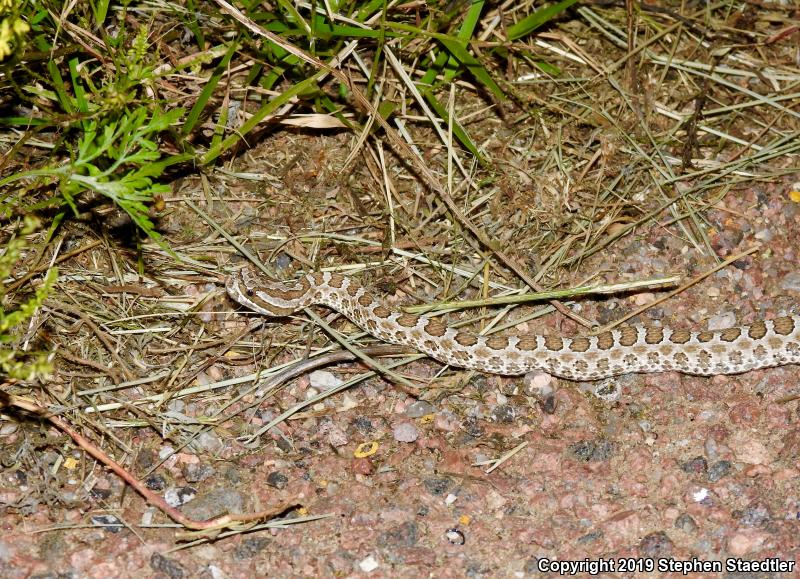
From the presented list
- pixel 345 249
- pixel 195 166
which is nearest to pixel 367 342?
pixel 345 249

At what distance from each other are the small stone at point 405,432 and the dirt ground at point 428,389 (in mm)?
25

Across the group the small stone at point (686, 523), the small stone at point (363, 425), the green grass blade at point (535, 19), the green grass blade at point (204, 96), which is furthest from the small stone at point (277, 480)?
the green grass blade at point (535, 19)

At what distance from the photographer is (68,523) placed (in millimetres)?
6031

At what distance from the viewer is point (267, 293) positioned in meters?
7.39

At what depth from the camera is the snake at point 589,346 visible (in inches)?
284

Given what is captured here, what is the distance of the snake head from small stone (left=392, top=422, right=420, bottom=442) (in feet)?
4.84

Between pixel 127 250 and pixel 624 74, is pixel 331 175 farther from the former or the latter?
pixel 624 74

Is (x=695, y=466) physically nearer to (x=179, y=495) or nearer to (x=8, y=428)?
(x=179, y=495)

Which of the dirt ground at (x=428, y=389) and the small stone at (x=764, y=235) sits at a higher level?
the small stone at (x=764, y=235)

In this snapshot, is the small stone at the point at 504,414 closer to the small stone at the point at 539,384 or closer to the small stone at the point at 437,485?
the small stone at the point at 539,384

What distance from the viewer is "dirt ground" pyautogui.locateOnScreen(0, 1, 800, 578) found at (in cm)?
597

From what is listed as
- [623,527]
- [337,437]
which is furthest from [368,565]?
[623,527]

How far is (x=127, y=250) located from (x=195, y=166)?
0.94 metres

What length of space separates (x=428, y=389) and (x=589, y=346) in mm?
1403
